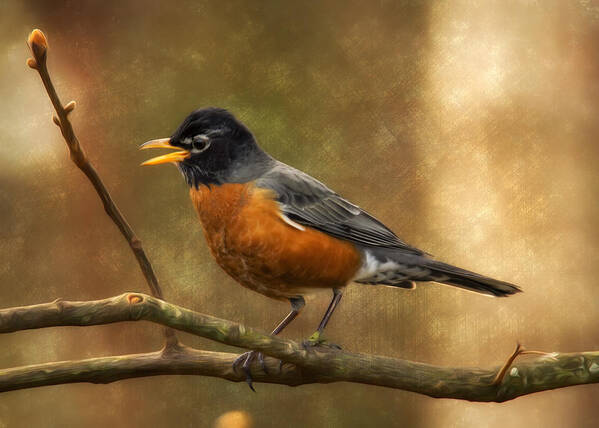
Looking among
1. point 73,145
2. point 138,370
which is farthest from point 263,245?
point 73,145

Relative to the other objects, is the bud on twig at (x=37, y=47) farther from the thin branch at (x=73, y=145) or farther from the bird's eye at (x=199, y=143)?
the bird's eye at (x=199, y=143)

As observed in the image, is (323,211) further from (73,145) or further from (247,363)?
(73,145)

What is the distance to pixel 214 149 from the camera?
238 centimetres

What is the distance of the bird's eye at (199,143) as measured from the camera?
2.31 meters

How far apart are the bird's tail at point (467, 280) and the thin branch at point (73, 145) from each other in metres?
0.99

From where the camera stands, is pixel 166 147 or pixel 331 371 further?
pixel 166 147

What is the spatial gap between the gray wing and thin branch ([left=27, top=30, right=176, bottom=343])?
55 cm

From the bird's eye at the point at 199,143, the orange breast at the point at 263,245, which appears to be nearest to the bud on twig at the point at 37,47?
the bird's eye at the point at 199,143

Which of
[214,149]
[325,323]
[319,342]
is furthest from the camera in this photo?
[325,323]

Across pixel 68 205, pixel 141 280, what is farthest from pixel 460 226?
pixel 68 205

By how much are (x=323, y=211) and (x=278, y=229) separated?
1.06ft

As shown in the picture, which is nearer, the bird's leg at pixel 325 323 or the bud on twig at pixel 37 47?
the bud on twig at pixel 37 47

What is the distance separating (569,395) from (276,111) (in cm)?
161

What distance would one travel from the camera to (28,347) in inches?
105
